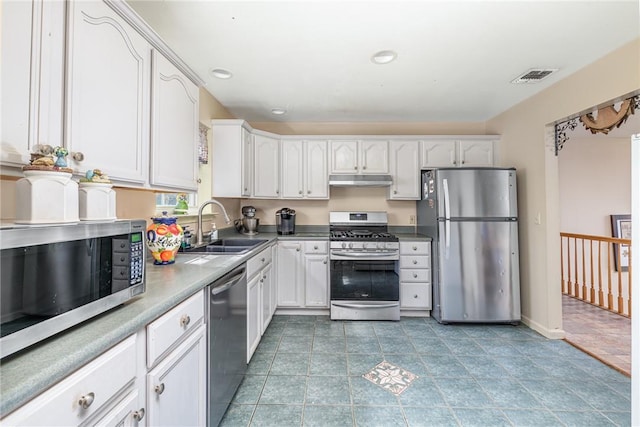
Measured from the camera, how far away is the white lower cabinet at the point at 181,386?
3.16 ft

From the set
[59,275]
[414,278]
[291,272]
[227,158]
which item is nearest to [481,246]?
[414,278]

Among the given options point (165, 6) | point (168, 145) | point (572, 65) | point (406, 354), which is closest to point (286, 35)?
point (165, 6)

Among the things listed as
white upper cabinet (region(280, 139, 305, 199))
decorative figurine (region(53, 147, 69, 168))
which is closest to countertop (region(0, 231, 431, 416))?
decorative figurine (region(53, 147, 69, 168))

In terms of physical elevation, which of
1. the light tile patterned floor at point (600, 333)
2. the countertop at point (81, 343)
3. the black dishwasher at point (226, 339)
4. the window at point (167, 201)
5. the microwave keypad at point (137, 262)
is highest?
the window at point (167, 201)

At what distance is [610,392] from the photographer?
185 centimetres

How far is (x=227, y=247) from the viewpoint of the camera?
2365 millimetres

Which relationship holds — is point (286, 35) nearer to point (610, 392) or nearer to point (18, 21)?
point (18, 21)

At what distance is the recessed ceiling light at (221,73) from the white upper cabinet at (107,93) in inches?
42.4

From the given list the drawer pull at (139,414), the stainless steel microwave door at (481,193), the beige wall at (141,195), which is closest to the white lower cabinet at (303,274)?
the beige wall at (141,195)

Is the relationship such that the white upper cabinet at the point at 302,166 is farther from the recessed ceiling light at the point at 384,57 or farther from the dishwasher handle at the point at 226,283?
the dishwasher handle at the point at 226,283

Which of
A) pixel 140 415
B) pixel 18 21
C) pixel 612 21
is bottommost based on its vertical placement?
pixel 140 415

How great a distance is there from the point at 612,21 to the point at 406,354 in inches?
110

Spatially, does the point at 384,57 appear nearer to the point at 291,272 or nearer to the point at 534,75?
the point at 534,75

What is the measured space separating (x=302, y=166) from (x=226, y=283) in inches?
88.4
